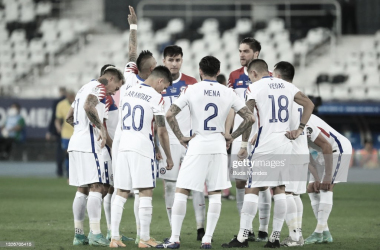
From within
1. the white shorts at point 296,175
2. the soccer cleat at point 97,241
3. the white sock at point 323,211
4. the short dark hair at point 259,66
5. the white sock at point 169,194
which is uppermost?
the short dark hair at point 259,66

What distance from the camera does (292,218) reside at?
8.50 metres

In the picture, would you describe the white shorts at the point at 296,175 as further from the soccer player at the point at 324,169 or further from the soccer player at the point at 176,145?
the soccer player at the point at 176,145

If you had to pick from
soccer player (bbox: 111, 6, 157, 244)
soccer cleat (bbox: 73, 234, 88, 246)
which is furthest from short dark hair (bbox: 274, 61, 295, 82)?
soccer cleat (bbox: 73, 234, 88, 246)

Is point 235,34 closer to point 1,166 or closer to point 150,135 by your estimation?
point 1,166

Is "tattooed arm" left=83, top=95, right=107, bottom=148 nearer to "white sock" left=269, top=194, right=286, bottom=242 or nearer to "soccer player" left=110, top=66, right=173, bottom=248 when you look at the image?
"soccer player" left=110, top=66, right=173, bottom=248

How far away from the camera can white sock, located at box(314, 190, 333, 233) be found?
901 centimetres

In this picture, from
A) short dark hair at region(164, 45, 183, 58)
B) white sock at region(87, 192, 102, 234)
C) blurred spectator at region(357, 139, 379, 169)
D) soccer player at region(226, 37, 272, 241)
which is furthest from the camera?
blurred spectator at region(357, 139, 379, 169)

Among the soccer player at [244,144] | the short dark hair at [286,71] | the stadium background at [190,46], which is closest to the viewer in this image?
the short dark hair at [286,71]

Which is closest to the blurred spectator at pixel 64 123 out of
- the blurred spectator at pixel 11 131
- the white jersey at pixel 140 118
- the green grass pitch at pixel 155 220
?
the green grass pitch at pixel 155 220

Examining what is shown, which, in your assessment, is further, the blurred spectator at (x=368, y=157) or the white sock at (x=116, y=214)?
the blurred spectator at (x=368, y=157)

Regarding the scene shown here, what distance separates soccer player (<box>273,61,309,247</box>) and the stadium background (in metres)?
13.2

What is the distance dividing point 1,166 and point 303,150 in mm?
16954

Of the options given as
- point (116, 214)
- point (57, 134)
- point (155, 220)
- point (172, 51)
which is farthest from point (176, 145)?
point (57, 134)

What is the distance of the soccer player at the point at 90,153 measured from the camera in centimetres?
835
